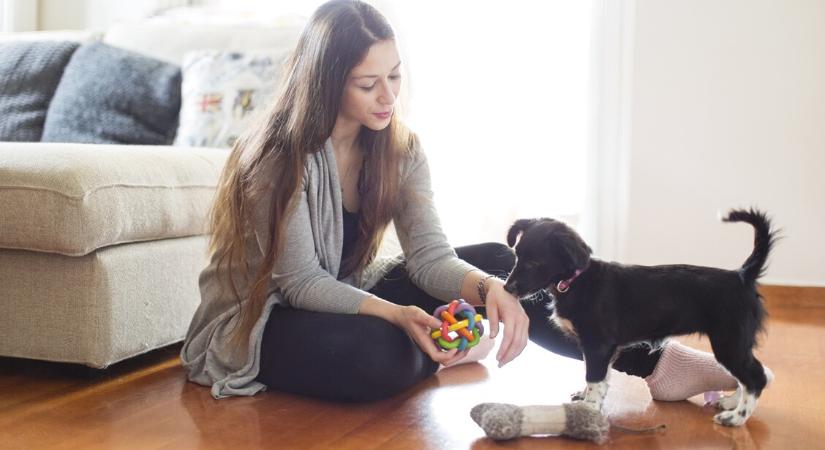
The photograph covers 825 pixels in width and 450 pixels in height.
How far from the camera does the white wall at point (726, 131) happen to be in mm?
3244

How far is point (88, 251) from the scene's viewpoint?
1901 millimetres

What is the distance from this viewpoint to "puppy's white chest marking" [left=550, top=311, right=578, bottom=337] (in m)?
1.73

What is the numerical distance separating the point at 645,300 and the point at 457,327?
349mm

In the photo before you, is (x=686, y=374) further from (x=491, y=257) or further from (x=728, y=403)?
(x=491, y=257)

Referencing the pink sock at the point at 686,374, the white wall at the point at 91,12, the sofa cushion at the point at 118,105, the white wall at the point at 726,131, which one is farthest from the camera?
the white wall at the point at 91,12

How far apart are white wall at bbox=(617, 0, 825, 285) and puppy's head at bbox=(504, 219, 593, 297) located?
187 centimetres

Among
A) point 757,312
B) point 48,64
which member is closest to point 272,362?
point 757,312

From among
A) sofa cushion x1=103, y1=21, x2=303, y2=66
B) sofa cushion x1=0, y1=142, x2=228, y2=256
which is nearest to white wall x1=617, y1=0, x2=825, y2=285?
sofa cushion x1=103, y1=21, x2=303, y2=66

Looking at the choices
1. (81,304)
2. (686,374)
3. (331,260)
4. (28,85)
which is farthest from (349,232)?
(28,85)

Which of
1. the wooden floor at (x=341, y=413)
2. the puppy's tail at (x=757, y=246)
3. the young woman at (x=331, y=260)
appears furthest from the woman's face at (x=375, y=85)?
the puppy's tail at (x=757, y=246)

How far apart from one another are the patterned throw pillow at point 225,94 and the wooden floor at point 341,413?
29.0 inches

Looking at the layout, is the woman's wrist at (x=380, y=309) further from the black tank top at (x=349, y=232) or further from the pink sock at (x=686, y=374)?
the pink sock at (x=686, y=374)

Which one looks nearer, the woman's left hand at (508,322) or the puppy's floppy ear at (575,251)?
the puppy's floppy ear at (575,251)

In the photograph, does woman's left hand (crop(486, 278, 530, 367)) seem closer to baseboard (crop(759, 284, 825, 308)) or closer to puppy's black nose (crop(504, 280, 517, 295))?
puppy's black nose (crop(504, 280, 517, 295))
